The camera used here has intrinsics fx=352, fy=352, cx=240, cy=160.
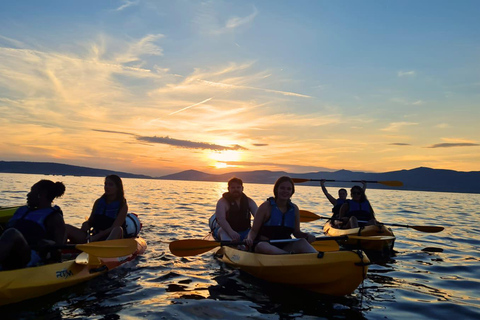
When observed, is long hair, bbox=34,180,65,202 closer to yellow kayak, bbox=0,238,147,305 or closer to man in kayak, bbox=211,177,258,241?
yellow kayak, bbox=0,238,147,305

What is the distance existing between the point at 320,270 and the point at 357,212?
24.1ft

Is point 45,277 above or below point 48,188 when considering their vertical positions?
below

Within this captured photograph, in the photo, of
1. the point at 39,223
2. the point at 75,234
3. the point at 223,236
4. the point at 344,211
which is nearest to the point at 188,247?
the point at 223,236

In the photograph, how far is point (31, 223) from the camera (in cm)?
555

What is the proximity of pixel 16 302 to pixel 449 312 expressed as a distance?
21.6 ft

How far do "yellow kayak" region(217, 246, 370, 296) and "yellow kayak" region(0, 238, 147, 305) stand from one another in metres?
3.18

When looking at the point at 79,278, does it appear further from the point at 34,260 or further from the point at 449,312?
the point at 449,312

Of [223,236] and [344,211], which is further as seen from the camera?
[344,211]

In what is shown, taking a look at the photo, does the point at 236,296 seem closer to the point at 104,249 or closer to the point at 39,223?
the point at 104,249

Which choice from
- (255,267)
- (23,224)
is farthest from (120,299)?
(255,267)

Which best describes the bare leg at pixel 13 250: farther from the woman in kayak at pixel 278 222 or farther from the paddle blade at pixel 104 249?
the woman in kayak at pixel 278 222

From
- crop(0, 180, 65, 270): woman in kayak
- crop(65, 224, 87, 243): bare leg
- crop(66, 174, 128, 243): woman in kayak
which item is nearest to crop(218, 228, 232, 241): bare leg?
crop(66, 174, 128, 243): woman in kayak

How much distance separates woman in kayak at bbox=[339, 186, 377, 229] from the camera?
1202cm

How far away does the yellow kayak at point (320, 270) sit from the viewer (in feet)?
18.1
